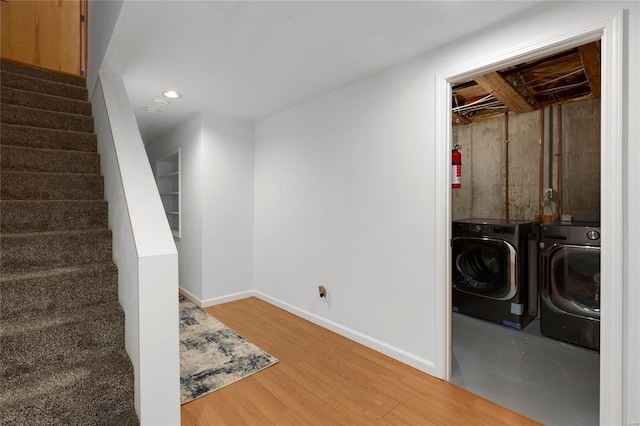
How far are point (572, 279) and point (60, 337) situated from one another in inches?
142

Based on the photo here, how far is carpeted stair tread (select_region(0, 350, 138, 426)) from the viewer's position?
132 centimetres

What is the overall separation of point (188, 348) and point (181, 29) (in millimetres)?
2366

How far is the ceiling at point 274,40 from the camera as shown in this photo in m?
1.71

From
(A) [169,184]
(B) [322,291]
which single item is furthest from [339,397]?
(A) [169,184]

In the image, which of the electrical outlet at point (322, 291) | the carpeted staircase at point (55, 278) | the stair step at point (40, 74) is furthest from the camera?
the electrical outlet at point (322, 291)

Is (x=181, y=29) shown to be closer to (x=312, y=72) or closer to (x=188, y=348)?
(x=312, y=72)

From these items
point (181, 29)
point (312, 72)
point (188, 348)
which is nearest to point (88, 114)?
point (181, 29)

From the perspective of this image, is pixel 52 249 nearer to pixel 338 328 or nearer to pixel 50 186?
pixel 50 186

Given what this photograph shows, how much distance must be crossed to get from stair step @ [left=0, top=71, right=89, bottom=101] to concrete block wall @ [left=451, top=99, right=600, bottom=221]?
436 centimetres

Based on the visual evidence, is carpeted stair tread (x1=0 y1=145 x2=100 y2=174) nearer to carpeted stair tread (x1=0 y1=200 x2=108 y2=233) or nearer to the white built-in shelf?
carpeted stair tread (x1=0 y1=200 x2=108 y2=233)

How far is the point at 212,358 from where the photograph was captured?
2.38 meters

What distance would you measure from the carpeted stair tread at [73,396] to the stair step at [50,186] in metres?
1.22

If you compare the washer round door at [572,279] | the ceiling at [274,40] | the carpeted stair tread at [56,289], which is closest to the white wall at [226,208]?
the ceiling at [274,40]

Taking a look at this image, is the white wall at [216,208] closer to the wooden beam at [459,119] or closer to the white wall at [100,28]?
the white wall at [100,28]
